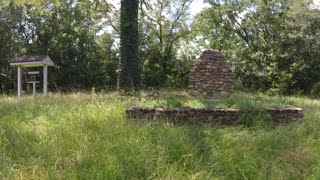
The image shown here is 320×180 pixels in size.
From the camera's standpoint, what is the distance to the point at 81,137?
218 inches

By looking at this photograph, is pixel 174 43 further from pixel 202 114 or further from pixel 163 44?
pixel 202 114

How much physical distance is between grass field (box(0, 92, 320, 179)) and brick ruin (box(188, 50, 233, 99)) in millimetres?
6716

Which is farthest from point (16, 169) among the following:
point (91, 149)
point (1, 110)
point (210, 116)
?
point (1, 110)

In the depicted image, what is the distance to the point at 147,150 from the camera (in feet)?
16.5

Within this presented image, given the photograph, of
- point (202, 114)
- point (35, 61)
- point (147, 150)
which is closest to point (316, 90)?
point (35, 61)

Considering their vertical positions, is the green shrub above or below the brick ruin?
below

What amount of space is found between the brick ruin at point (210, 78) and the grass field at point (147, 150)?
672 cm

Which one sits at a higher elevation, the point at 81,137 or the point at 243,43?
the point at 243,43

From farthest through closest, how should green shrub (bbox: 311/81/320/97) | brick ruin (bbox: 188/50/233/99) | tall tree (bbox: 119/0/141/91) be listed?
green shrub (bbox: 311/81/320/97)
tall tree (bbox: 119/0/141/91)
brick ruin (bbox: 188/50/233/99)

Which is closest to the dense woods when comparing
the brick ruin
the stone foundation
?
the brick ruin

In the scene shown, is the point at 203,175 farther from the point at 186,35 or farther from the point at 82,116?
the point at 186,35

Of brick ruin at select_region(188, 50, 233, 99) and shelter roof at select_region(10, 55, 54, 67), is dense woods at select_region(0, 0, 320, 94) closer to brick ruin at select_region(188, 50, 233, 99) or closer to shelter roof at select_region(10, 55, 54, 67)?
shelter roof at select_region(10, 55, 54, 67)

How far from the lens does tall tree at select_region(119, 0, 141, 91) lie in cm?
1362

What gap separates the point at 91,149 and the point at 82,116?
5.34ft
